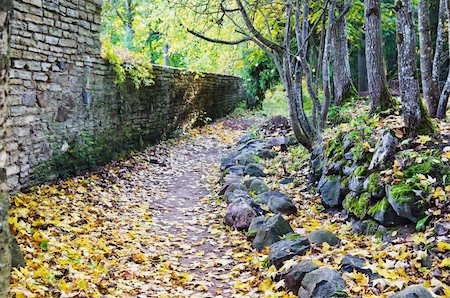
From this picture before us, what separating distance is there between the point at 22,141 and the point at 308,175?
4405mm

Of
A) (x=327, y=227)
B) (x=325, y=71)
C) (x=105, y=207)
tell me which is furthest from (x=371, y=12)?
(x=105, y=207)

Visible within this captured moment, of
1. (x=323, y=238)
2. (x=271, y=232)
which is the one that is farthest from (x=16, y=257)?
(x=323, y=238)

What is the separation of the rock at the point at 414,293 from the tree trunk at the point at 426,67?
349 cm

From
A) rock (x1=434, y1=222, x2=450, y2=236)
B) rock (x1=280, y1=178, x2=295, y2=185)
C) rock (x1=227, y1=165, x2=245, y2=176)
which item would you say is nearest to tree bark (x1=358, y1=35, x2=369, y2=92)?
rock (x1=227, y1=165, x2=245, y2=176)

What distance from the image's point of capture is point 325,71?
7109mm

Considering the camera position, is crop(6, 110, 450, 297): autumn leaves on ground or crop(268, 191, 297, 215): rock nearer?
crop(6, 110, 450, 297): autumn leaves on ground

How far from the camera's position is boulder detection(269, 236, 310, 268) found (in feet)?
13.3

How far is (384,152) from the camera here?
190 inches

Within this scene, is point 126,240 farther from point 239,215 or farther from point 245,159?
point 245,159

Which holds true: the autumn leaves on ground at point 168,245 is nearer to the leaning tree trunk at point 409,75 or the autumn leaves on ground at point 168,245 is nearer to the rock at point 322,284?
the rock at point 322,284

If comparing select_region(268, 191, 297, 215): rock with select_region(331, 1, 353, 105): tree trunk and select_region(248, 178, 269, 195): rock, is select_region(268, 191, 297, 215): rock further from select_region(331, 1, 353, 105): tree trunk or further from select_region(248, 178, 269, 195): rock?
select_region(331, 1, 353, 105): tree trunk

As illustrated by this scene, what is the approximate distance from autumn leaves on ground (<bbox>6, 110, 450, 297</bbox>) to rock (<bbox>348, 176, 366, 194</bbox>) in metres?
0.34

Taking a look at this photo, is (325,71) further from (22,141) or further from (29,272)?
(29,272)

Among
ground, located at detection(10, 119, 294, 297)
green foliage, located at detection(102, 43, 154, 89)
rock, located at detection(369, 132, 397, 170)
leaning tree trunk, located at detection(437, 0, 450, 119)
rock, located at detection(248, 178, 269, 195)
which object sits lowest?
ground, located at detection(10, 119, 294, 297)
